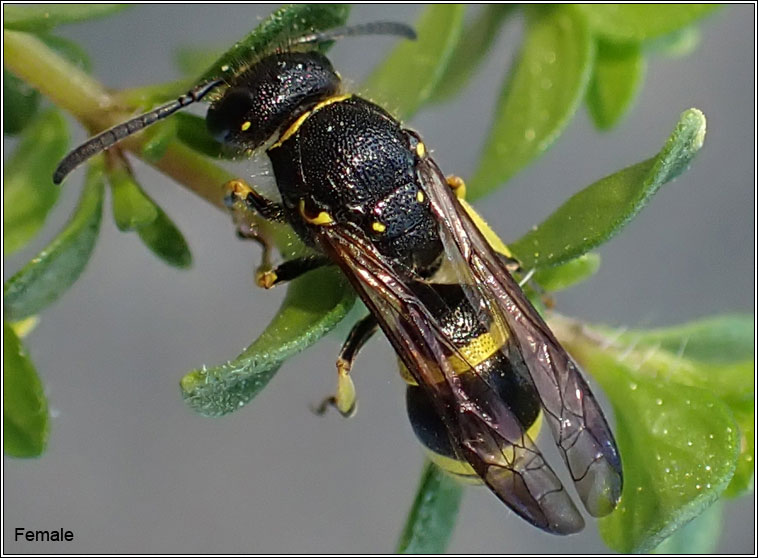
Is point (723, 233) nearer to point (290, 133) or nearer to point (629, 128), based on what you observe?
point (629, 128)

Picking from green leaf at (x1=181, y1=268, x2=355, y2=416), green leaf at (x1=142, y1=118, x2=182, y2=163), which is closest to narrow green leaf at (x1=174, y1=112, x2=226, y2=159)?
green leaf at (x1=142, y1=118, x2=182, y2=163)

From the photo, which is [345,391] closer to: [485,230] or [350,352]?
[350,352]

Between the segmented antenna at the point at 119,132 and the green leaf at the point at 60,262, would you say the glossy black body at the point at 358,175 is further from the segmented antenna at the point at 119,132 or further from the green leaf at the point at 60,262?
the green leaf at the point at 60,262

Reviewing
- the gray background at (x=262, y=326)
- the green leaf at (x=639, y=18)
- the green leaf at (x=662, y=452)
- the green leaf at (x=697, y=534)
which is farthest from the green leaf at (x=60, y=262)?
the gray background at (x=262, y=326)

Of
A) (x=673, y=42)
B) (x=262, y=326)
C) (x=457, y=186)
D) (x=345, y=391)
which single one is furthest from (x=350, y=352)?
(x=262, y=326)

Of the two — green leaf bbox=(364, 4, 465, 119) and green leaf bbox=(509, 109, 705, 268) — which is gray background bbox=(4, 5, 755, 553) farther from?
green leaf bbox=(509, 109, 705, 268)

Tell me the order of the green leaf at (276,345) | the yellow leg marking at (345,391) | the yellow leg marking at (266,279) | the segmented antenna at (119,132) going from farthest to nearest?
the yellow leg marking at (345,391) < the yellow leg marking at (266,279) < the segmented antenna at (119,132) < the green leaf at (276,345)

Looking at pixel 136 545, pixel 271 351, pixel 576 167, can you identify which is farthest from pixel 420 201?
pixel 576 167
